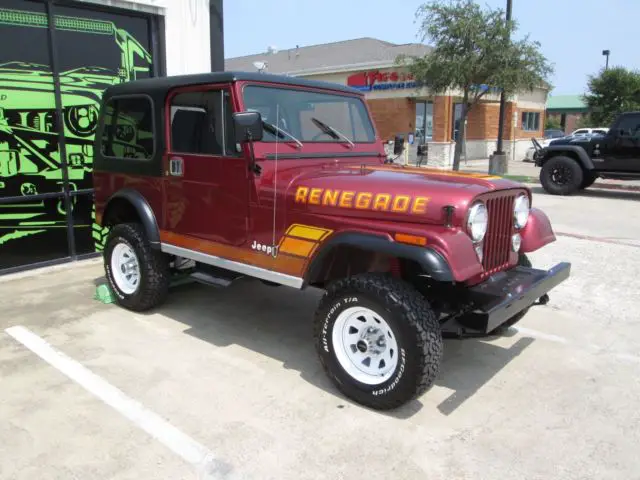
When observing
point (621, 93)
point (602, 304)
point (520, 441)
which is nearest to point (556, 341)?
point (602, 304)

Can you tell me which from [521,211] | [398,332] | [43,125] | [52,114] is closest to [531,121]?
[52,114]

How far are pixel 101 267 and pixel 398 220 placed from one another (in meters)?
4.44

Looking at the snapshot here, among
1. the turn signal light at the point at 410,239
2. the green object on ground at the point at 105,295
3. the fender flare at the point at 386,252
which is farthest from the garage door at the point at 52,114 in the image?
Answer: the turn signal light at the point at 410,239

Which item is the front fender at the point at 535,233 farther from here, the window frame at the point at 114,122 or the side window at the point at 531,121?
the side window at the point at 531,121

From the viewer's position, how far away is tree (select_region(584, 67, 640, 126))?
101 feet

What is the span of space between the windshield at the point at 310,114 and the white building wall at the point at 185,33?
3506mm

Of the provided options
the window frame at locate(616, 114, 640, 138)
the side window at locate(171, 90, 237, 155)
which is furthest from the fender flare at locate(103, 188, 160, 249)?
the window frame at locate(616, 114, 640, 138)

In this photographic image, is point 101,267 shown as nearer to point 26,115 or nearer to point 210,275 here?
point 26,115

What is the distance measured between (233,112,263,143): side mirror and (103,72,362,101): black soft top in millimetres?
507

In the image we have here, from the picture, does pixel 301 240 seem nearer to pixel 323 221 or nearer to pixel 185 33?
pixel 323 221

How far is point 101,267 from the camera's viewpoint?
251 inches

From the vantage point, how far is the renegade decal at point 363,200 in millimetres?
3094

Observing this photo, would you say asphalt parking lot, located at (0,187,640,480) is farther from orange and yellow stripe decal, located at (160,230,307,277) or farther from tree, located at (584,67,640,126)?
tree, located at (584,67,640,126)

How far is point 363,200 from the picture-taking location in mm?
3279
